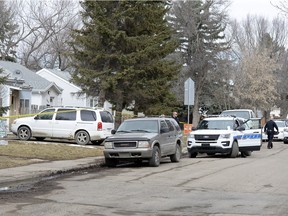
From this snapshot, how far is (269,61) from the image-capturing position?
185ft

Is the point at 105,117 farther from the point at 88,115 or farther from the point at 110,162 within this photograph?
the point at 110,162

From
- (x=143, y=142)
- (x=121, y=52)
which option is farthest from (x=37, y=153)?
(x=121, y=52)

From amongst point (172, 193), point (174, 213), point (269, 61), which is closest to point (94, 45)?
point (172, 193)

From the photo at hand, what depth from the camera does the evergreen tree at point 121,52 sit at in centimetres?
2902

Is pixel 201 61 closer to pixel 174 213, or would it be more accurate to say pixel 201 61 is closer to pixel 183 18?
pixel 183 18

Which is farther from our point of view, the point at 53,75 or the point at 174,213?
the point at 53,75

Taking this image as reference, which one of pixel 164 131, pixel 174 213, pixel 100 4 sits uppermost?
pixel 100 4

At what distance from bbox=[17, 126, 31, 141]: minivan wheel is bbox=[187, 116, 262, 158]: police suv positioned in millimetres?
7611

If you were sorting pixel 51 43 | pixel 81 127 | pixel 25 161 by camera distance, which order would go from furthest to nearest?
pixel 51 43
pixel 81 127
pixel 25 161

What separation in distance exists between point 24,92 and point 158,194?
26625 mm

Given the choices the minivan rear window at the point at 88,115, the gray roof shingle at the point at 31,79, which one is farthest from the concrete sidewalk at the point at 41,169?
the gray roof shingle at the point at 31,79

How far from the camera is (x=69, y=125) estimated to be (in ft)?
76.2

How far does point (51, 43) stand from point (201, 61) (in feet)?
66.5

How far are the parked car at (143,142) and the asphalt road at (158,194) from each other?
0.74m
